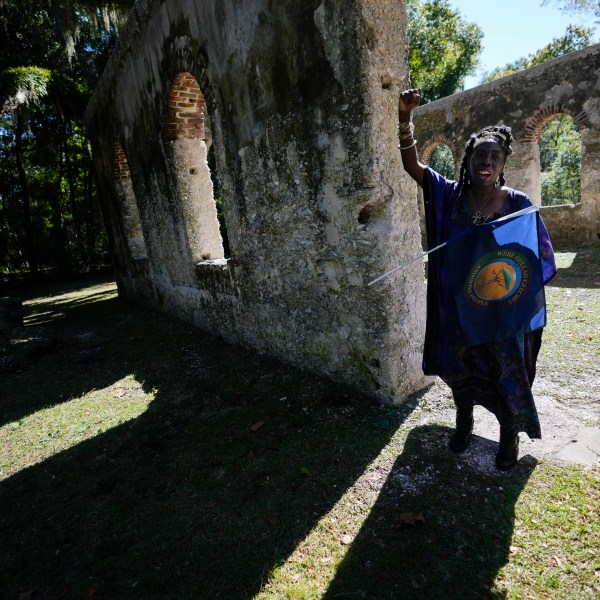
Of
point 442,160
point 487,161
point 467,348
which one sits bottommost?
point 467,348

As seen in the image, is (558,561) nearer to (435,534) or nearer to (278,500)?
(435,534)

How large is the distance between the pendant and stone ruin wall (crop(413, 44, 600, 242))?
8.70 m

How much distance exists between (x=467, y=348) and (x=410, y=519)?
1023 millimetres

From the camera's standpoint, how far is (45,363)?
19.8ft

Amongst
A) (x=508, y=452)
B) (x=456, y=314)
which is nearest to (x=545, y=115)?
(x=456, y=314)

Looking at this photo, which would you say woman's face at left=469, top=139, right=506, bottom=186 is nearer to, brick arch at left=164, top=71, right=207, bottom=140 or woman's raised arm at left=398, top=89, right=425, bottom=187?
woman's raised arm at left=398, top=89, right=425, bottom=187

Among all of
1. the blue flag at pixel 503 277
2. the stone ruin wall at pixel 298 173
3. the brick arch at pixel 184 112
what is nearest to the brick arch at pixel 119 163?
the stone ruin wall at pixel 298 173

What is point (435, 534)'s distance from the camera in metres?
2.05

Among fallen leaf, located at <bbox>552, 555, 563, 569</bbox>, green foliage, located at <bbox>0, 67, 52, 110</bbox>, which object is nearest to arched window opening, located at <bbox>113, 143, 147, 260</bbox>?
green foliage, located at <bbox>0, 67, 52, 110</bbox>

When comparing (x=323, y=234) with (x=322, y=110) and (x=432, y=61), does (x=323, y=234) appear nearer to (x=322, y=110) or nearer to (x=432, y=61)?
(x=322, y=110)

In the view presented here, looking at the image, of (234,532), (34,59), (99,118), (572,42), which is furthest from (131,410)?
(572,42)

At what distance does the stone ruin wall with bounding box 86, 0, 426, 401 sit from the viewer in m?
2.94

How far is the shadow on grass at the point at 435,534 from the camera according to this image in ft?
5.97

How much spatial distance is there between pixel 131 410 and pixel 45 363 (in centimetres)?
284
